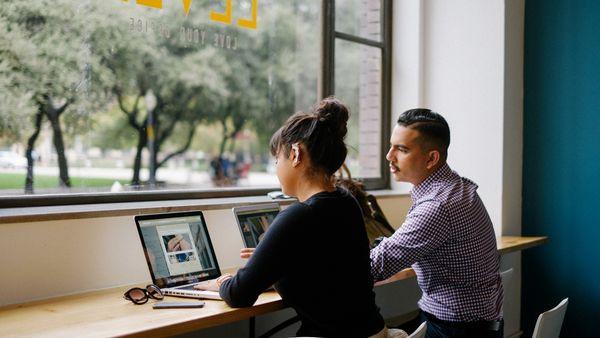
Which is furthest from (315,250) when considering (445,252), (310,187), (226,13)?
(226,13)

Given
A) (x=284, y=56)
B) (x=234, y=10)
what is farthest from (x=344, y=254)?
(x=284, y=56)

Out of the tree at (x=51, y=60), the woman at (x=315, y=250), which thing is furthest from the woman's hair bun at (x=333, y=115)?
the tree at (x=51, y=60)

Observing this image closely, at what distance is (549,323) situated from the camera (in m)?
2.45

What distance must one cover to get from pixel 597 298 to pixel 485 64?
5.17 ft

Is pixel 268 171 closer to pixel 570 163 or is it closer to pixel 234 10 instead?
pixel 234 10

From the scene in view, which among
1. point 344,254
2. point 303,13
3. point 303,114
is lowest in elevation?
point 344,254

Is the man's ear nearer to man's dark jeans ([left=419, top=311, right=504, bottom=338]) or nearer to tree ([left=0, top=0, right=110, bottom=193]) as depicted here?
man's dark jeans ([left=419, top=311, right=504, bottom=338])

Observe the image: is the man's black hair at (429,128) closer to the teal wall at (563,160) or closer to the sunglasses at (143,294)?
the sunglasses at (143,294)

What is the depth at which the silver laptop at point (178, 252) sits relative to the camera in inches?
96.1

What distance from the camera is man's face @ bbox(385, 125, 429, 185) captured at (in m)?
2.62

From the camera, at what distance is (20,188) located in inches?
106

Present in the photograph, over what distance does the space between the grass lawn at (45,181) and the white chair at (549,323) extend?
1.88m

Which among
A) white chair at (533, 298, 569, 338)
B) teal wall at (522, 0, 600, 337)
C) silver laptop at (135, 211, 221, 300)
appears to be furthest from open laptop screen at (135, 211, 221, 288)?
teal wall at (522, 0, 600, 337)

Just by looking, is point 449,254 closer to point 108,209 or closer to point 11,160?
point 108,209
